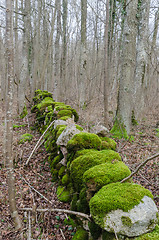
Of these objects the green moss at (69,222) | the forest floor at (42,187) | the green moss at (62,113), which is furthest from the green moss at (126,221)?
the green moss at (62,113)

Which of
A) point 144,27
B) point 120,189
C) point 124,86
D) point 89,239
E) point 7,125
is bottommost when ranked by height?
point 89,239

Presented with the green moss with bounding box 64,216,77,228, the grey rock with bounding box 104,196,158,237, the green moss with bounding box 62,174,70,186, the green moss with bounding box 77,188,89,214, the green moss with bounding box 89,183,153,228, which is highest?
the green moss with bounding box 89,183,153,228

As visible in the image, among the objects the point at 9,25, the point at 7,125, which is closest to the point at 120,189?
the point at 7,125

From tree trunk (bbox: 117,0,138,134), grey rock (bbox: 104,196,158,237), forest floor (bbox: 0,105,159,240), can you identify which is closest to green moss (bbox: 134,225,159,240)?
grey rock (bbox: 104,196,158,237)

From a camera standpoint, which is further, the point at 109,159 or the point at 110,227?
the point at 109,159

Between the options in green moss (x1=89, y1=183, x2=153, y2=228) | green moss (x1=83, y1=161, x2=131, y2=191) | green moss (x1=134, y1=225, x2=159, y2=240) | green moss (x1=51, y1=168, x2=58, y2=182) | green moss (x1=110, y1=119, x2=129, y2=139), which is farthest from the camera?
green moss (x1=110, y1=119, x2=129, y2=139)

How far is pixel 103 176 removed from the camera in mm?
2441

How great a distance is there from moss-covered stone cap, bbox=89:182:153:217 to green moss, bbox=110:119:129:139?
4.63m

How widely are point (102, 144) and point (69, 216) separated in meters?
1.52

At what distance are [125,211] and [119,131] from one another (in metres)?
5.23

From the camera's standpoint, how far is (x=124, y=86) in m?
6.88

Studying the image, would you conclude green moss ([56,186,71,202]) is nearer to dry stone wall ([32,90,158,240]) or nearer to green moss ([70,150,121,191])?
dry stone wall ([32,90,158,240])

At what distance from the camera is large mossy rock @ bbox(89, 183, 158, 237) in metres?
1.84

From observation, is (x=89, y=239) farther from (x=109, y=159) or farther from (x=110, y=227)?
(x=109, y=159)
